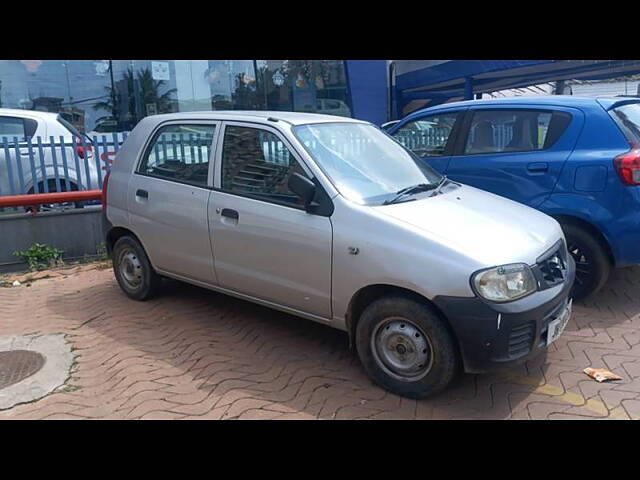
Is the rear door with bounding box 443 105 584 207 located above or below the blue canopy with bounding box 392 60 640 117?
below

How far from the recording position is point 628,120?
179 inches

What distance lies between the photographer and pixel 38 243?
21.0 feet

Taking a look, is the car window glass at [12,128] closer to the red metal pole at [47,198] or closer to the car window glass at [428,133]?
the red metal pole at [47,198]

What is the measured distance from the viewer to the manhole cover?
3.72 m

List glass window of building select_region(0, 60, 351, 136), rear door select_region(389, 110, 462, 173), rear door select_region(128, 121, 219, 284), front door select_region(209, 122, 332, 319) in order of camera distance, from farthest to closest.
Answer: glass window of building select_region(0, 60, 351, 136), rear door select_region(389, 110, 462, 173), rear door select_region(128, 121, 219, 284), front door select_region(209, 122, 332, 319)

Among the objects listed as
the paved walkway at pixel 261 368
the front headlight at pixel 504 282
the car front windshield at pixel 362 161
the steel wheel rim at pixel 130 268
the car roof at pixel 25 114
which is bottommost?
the paved walkway at pixel 261 368

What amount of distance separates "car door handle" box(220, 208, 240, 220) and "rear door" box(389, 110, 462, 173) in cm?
218

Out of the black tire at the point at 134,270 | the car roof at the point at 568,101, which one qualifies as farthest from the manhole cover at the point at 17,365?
the car roof at the point at 568,101

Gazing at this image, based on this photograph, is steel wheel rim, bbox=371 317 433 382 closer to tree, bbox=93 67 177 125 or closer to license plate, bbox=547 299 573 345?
license plate, bbox=547 299 573 345

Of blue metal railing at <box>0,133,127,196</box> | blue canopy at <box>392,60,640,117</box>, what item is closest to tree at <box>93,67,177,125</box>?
blue metal railing at <box>0,133,127,196</box>

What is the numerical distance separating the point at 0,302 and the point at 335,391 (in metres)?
3.86

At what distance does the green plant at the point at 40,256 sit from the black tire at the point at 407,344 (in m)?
4.65

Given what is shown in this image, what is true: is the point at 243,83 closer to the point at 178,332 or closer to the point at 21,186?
the point at 21,186

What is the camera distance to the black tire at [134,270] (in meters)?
Result: 4.89
